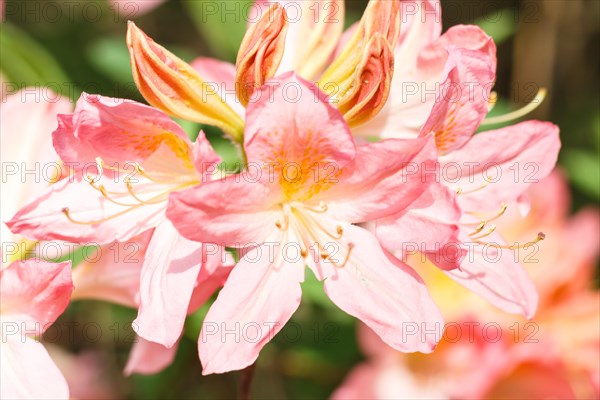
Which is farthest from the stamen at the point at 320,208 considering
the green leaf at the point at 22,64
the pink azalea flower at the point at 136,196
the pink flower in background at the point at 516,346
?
the green leaf at the point at 22,64

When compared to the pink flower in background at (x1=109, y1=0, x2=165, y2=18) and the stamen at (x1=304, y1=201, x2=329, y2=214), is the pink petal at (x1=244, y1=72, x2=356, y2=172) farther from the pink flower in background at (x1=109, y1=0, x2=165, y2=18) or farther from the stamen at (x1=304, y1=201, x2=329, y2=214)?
the pink flower in background at (x1=109, y1=0, x2=165, y2=18)

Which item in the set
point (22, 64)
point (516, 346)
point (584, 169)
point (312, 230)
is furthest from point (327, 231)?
point (584, 169)

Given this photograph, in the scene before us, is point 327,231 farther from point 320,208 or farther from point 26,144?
point 26,144

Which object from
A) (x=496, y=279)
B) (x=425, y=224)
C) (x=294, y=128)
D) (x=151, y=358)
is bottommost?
(x=151, y=358)

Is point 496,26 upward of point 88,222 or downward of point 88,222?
downward

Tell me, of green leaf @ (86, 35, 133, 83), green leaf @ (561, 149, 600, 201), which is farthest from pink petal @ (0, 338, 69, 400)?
green leaf @ (561, 149, 600, 201)

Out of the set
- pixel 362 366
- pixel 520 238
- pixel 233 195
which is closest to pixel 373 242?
pixel 233 195

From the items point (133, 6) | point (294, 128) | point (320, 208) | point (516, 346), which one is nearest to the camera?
point (294, 128)
